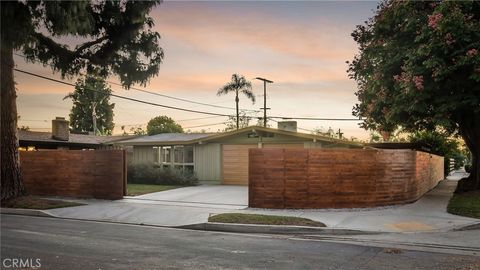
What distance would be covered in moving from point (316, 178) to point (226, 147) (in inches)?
484

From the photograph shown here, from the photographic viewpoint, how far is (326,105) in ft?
140

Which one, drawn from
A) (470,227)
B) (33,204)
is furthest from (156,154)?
(470,227)

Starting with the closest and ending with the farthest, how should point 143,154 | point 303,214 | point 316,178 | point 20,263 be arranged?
point 20,263 → point 303,214 → point 316,178 → point 143,154

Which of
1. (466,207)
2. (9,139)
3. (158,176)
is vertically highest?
(9,139)

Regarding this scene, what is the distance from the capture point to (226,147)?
2736cm

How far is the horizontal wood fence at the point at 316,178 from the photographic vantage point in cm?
1556

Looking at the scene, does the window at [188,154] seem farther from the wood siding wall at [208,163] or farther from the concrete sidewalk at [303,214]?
the concrete sidewalk at [303,214]

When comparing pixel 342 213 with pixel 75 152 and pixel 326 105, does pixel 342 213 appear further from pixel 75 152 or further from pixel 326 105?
pixel 326 105

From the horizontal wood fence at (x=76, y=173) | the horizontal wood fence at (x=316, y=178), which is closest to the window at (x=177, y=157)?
the horizontal wood fence at (x=76, y=173)

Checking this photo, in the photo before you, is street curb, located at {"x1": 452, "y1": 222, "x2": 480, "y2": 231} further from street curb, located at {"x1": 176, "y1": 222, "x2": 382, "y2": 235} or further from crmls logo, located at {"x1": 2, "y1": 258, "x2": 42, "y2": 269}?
crmls logo, located at {"x1": 2, "y1": 258, "x2": 42, "y2": 269}

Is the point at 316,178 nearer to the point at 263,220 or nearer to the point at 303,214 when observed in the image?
the point at 303,214

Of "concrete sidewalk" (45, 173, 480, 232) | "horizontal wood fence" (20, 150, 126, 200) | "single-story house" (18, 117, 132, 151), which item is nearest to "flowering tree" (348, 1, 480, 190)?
"concrete sidewalk" (45, 173, 480, 232)

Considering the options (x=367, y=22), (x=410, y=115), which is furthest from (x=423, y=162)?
(x=367, y=22)

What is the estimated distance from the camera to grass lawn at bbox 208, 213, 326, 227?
41.0ft
